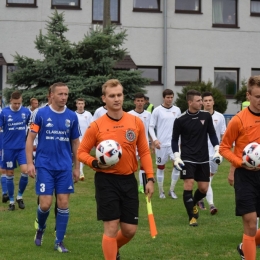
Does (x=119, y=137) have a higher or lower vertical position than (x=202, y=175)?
higher

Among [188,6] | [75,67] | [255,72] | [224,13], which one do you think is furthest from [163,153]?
[255,72]

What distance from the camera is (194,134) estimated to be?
10.8m

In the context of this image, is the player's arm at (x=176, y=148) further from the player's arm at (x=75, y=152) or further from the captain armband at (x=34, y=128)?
the captain armband at (x=34, y=128)

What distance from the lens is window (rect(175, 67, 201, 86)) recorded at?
31.5 meters

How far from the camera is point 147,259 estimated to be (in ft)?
26.7

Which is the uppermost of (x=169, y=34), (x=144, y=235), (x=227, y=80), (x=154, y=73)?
(x=169, y=34)

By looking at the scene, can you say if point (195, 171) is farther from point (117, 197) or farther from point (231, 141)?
point (117, 197)

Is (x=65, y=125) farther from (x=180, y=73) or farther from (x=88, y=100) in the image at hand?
(x=180, y=73)

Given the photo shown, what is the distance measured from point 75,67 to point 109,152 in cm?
1642

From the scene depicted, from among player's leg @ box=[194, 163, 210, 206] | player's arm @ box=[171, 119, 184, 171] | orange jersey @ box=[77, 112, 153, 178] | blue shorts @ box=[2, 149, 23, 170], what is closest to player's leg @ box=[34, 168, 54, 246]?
orange jersey @ box=[77, 112, 153, 178]

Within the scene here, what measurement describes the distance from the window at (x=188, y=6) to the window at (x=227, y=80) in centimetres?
334

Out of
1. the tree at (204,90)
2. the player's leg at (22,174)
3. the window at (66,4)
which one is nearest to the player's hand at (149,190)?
the player's leg at (22,174)

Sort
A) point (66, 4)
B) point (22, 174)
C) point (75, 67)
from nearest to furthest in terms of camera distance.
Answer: point (22, 174) → point (75, 67) → point (66, 4)

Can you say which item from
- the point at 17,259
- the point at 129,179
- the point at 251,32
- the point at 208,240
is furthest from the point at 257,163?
the point at 251,32
